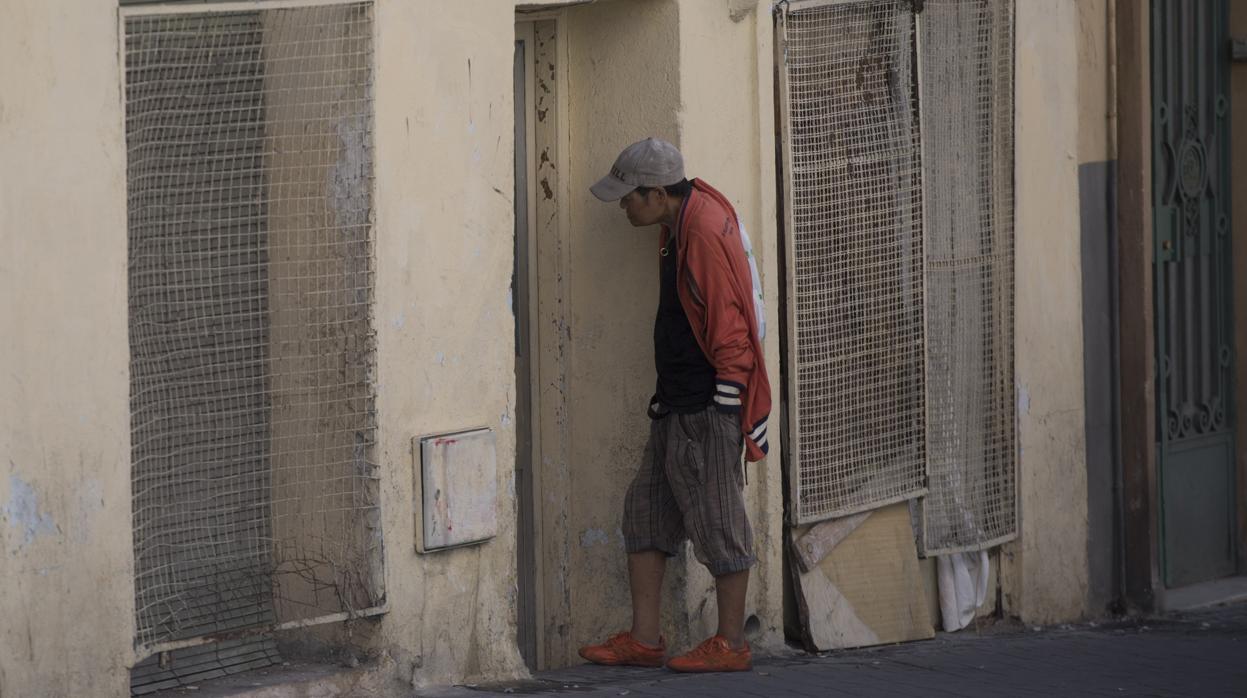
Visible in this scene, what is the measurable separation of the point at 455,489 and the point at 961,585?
2845 millimetres

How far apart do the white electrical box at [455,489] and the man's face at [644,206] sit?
0.89 metres

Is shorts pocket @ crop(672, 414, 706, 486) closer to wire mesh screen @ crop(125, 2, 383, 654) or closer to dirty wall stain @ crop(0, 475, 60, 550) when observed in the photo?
wire mesh screen @ crop(125, 2, 383, 654)

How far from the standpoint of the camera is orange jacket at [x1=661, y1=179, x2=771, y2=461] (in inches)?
246

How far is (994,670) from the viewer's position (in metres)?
7.12

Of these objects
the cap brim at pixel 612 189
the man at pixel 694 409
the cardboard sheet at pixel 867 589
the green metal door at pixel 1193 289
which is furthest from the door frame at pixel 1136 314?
the cap brim at pixel 612 189

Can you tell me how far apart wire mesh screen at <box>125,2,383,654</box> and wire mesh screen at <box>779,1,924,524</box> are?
196cm

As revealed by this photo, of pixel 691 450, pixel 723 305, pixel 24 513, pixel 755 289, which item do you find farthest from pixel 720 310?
pixel 24 513

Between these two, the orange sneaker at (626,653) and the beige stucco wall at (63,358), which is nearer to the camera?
the beige stucco wall at (63,358)

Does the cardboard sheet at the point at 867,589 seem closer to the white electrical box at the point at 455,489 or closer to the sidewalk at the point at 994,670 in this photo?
the sidewalk at the point at 994,670

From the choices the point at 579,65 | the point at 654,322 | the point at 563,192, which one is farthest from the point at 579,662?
the point at 579,65

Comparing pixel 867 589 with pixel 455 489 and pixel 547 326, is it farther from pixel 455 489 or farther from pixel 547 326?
pixel 455 489

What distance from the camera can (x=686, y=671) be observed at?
6531 mm

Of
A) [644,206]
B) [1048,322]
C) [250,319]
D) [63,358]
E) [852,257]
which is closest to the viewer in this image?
[63,358]

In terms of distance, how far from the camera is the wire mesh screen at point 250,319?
17.5 ft
